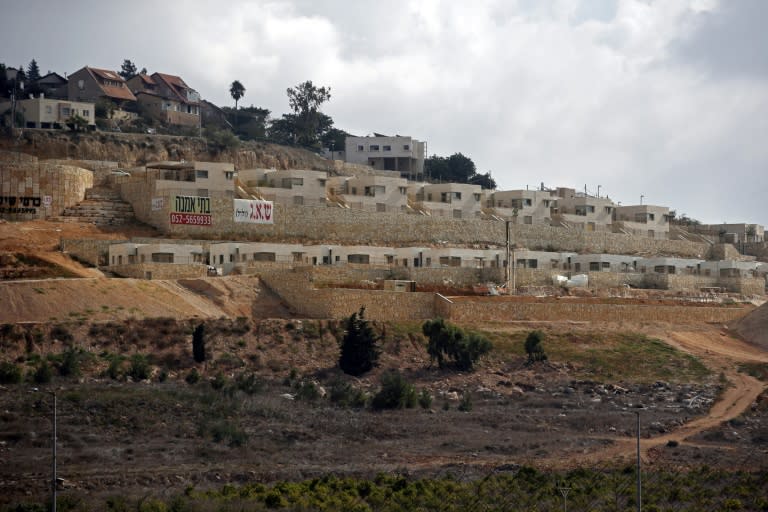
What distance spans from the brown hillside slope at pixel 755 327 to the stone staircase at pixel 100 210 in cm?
3018

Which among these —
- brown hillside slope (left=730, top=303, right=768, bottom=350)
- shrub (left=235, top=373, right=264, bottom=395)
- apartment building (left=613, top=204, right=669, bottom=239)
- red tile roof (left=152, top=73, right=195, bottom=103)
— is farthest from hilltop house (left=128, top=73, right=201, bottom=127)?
shrub (left=235, top=373, right=264, bottom=395)

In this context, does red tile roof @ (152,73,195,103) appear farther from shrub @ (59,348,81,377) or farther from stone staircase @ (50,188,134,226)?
shrub @ (59,348,81,377)

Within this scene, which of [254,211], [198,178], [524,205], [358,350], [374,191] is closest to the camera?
[358,350]

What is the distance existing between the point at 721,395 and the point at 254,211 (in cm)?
2697

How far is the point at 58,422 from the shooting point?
3800 cm

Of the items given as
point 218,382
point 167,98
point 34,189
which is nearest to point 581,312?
point 218,382

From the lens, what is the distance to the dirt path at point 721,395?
41281 millimetres

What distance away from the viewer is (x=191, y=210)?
65.5m

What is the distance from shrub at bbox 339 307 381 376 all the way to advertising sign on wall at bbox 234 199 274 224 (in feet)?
55.5

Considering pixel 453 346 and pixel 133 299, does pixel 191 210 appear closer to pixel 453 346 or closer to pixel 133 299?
pixel 133 299

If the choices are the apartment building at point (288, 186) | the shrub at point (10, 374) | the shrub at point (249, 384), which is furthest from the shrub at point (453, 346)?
the apartment building at point (288, 186)

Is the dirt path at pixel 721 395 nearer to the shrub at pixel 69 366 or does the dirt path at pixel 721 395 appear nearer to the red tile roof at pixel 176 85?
the shrub at pixel 69 366

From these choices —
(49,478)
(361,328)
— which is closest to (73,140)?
(361,328)

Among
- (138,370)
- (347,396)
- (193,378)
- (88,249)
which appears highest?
(88,249)
